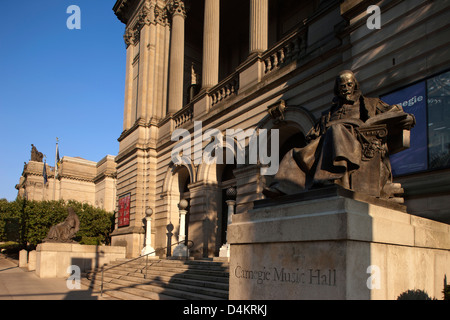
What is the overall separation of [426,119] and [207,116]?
11.9m

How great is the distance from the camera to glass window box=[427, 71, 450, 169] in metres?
8.52

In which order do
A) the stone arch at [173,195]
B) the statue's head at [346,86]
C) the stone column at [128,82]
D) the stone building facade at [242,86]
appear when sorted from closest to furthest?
the statue's head at [346,86], the stone building facade at [242,86], the stone arch at [173,195], the stone column at [128,82]

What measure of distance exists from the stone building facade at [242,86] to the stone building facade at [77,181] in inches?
991

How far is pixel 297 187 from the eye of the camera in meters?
5.41

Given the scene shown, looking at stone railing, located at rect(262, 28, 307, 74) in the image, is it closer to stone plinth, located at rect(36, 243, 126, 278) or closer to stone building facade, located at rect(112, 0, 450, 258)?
stone building facade, located at rect(112, 0, 450, 258)

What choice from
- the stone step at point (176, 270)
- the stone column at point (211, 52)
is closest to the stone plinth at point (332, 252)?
the stone step at point (176, 270)

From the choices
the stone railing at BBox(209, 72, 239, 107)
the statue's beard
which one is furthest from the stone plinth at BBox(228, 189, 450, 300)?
the stone railing at BBox(209, 72, 239, 107)

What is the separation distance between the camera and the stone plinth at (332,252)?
4.12m

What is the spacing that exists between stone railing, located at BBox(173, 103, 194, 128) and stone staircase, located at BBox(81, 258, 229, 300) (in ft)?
27.6

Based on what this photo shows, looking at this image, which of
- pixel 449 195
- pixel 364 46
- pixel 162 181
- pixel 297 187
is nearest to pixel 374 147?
pixel 297 187

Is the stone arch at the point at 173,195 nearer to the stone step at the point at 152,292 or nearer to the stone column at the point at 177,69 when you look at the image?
the stone column at the point at 177,69

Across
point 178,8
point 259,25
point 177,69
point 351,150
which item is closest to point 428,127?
point 351,150

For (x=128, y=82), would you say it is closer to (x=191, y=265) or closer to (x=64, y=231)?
(x=64, y=231)

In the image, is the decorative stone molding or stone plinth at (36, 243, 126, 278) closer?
stone plinth at (36, 243, 126, 278)
